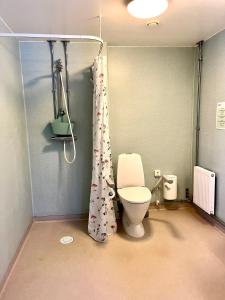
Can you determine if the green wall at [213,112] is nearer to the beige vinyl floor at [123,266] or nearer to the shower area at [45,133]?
the beige vinyl floor at [123,266]

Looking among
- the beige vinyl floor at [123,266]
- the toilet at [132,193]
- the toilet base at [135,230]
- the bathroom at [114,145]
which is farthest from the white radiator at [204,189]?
the toilet base at [135,230]

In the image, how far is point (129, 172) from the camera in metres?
2.78

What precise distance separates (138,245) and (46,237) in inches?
39.5

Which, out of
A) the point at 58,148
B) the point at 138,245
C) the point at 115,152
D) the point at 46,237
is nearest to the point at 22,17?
the point at 58,148

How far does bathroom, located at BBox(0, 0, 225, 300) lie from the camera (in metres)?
1.83

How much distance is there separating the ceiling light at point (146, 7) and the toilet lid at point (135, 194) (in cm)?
165

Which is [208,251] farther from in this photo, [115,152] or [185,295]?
[115,152]

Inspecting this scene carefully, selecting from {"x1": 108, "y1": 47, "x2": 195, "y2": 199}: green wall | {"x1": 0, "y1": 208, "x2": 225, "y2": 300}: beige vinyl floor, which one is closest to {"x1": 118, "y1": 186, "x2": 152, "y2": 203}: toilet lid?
{"x1": 0, "y1": 208, "x2": 225, "y2": 300}: beige vinyl floor

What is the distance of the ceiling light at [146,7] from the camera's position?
1.67m

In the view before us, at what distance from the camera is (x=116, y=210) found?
2.86 m

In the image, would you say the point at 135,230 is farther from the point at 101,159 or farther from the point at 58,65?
the point at 58,65

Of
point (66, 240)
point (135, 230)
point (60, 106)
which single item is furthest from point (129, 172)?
point (60, 106)

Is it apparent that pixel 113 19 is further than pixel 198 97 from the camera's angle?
No

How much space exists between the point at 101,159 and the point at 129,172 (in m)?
0.55
